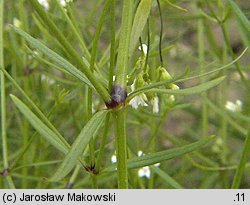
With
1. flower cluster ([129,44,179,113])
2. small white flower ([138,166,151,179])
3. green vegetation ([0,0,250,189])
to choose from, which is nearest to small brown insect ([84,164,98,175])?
green vegetation ([0,0,250,189])

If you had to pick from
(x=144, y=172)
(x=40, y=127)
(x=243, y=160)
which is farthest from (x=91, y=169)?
(x=144, y=172)

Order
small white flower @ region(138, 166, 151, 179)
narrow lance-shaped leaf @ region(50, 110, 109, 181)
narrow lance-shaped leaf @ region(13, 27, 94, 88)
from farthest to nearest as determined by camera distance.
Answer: small white flower @ region(138, 166, 151, 179) → narrow lance-shaped leaf @ region(13, 27, 94, 88) → narrow lance-shaped leaf @ region(50, 110, 109, 181)

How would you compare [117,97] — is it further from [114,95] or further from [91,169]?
[91,169]

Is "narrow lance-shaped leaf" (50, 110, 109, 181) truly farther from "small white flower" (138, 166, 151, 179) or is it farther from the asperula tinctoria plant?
"small white flower" (138, 166, 151, 179)

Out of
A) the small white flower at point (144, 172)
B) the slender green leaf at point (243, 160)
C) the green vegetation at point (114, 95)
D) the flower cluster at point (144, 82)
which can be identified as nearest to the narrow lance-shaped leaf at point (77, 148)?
the green vegetation at point (114, 95)

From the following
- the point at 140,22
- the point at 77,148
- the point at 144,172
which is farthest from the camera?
the point at 144,172
